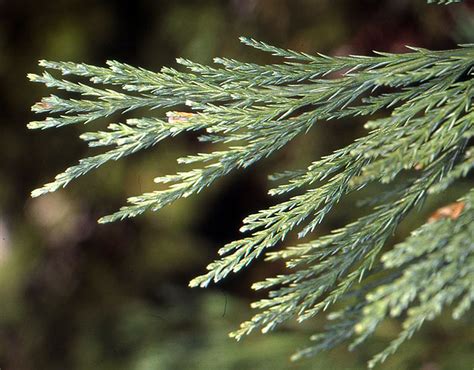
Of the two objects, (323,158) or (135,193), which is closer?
(323,158)

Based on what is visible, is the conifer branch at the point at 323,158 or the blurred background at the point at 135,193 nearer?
the conifer branch at the point at 323,158

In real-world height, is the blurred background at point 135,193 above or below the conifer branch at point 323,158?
below

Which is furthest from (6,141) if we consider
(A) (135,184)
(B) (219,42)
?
(B) (219,42)

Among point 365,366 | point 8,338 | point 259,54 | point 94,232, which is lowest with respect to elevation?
point 8,338

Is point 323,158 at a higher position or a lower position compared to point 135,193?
higher

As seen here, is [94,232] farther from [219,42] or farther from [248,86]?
[248,86]

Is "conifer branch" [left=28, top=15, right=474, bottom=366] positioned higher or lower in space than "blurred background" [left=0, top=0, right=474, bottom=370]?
higher

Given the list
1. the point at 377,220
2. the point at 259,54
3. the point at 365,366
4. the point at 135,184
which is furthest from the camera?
the point at 135,184

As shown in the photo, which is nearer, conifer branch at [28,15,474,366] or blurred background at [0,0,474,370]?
conifer branch at [28,15,474,366]
